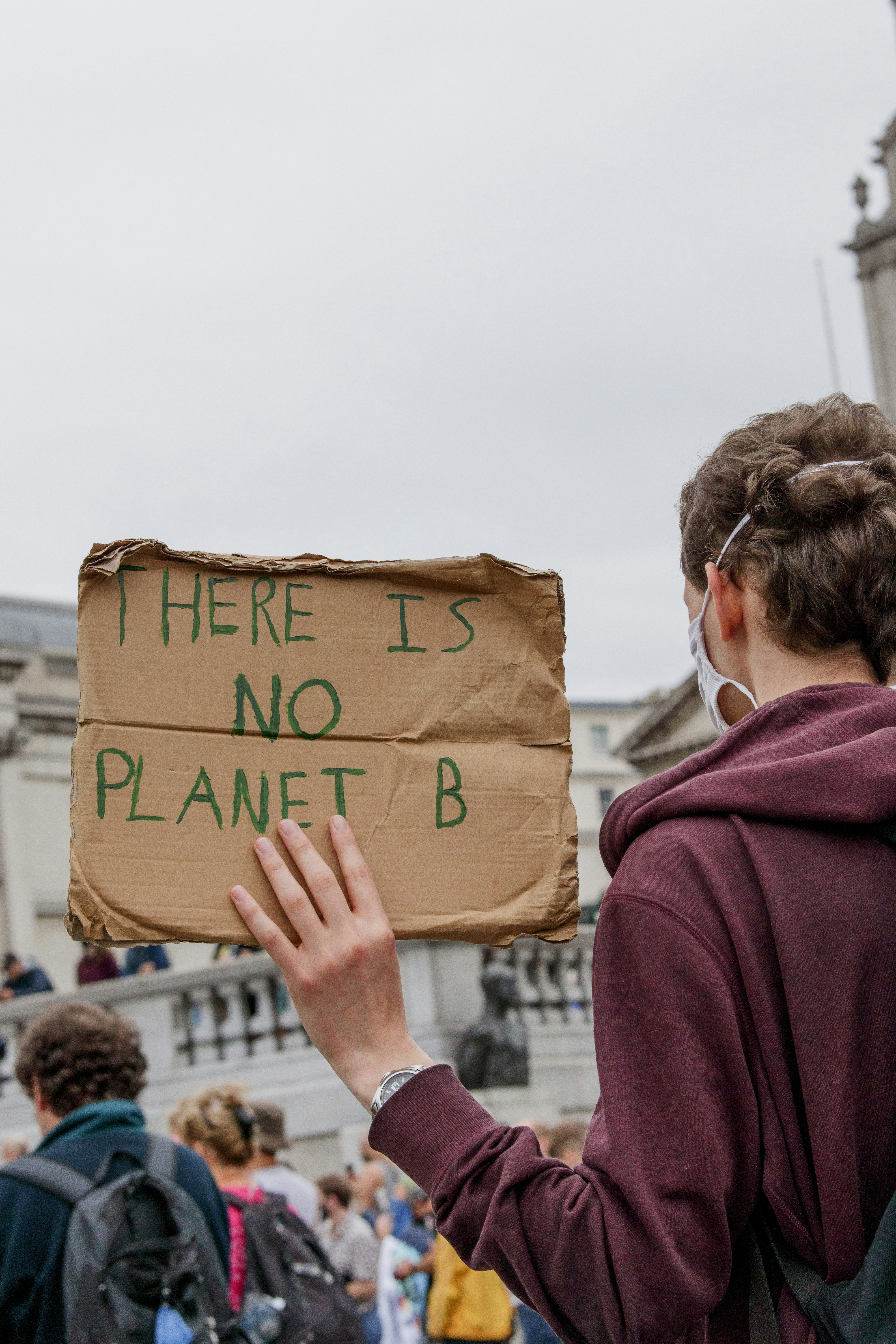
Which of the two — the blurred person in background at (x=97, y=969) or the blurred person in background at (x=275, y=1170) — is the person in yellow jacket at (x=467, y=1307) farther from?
the blurred person in background at (x=97, y=969)

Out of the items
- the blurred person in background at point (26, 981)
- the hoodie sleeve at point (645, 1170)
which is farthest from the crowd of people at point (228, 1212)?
the blurred person in background at point (26, 981)

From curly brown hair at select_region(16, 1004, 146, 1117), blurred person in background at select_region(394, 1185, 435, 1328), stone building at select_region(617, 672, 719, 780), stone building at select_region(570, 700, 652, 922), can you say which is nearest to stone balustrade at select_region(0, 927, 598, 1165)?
blurred person in background at select_region(394, 1185, 435, 1328)

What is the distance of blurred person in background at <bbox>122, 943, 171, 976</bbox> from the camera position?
14.5m

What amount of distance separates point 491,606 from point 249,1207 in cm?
372

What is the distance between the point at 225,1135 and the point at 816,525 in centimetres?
470

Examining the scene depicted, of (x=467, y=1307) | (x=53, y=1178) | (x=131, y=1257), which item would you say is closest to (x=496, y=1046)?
(x=467, y=1307)

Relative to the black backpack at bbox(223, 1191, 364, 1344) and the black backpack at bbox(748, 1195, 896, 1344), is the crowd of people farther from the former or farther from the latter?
the black backpack at bbox(748, 1195, 896, 1344)

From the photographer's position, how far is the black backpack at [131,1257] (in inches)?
157

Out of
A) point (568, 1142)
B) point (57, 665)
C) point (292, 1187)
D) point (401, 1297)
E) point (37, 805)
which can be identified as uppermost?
point (57, 665)

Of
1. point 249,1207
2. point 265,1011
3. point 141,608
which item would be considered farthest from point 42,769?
point 141,608

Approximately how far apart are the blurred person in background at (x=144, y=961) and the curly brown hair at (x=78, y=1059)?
933cm

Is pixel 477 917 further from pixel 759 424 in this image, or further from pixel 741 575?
pixel 759 424

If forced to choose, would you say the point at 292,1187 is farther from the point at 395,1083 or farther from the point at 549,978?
the point at 395,1083

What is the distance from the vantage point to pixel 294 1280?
18.0 ft
